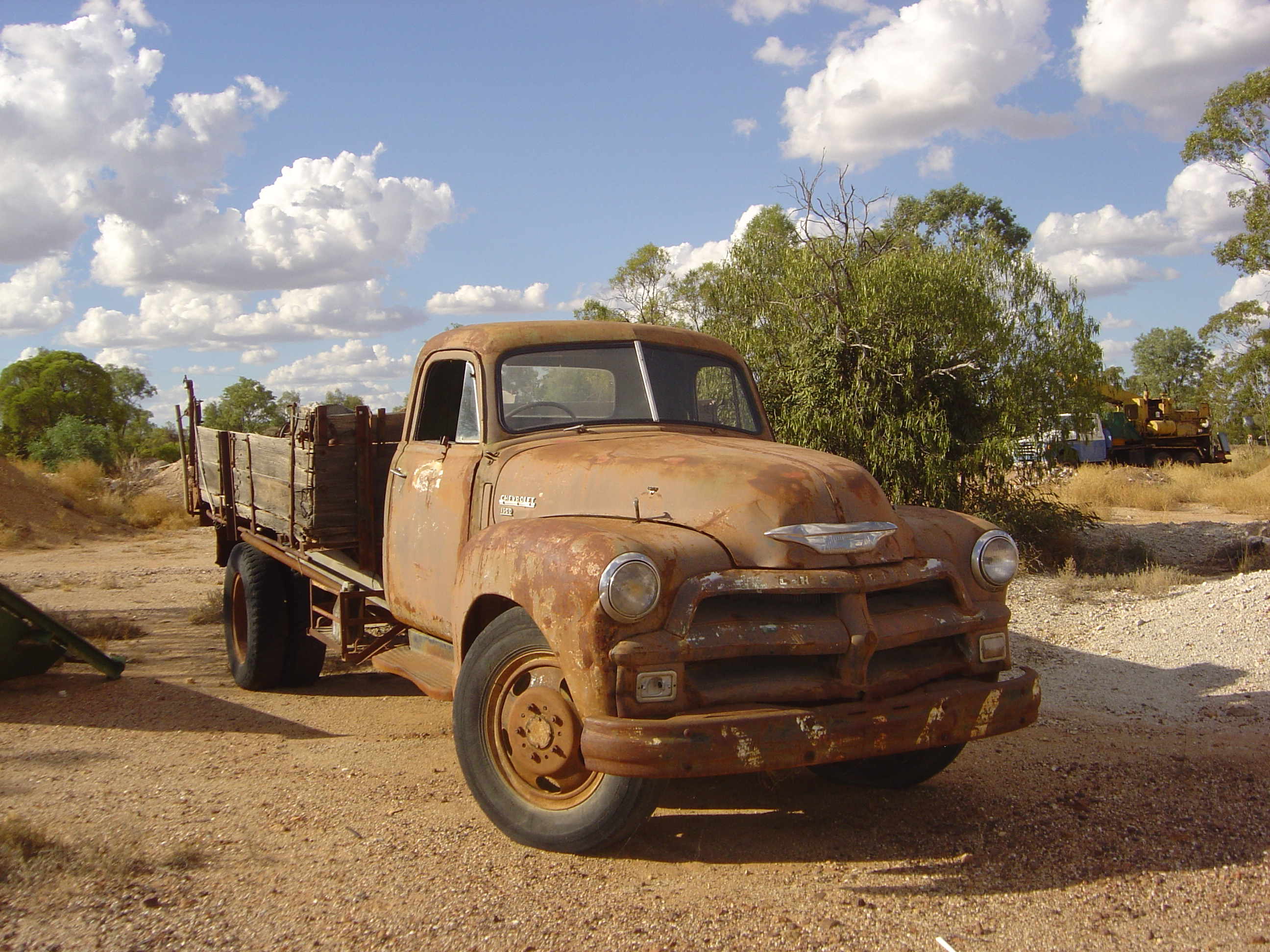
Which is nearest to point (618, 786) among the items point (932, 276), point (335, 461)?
point (335, 461)

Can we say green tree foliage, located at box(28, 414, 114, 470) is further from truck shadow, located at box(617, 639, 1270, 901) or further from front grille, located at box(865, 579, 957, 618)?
front grille, located at box(865, 579, 957, 618)

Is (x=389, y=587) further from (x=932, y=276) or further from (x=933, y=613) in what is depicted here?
(x=932, y=276)

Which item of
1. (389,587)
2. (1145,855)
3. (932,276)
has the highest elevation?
(932,276)

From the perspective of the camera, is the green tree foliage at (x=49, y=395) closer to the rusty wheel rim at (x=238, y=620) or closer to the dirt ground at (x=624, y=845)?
the rusty wheel rim at (x=238, y=620)

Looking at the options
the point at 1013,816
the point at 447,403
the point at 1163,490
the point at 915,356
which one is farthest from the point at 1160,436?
the point at 447,403

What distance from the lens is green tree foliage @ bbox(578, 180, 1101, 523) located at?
11352 mm

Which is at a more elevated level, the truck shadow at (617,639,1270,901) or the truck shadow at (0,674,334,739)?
the truck shadow at (0,674,334,739)

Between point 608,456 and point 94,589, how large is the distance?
1028 centimetres

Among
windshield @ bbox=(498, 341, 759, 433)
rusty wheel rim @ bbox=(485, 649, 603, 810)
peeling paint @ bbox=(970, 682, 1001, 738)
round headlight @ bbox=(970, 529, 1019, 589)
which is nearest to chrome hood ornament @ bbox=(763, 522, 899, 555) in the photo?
round headlight @ bbox=(970, 529, 1019, 589)

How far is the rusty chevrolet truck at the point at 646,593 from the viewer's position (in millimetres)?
3180

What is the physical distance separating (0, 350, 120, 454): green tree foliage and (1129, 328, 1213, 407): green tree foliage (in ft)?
187

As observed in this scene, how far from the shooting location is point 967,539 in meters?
3.97

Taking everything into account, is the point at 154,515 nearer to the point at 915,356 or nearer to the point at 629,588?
the point at 915,356

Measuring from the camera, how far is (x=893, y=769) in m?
4.34
